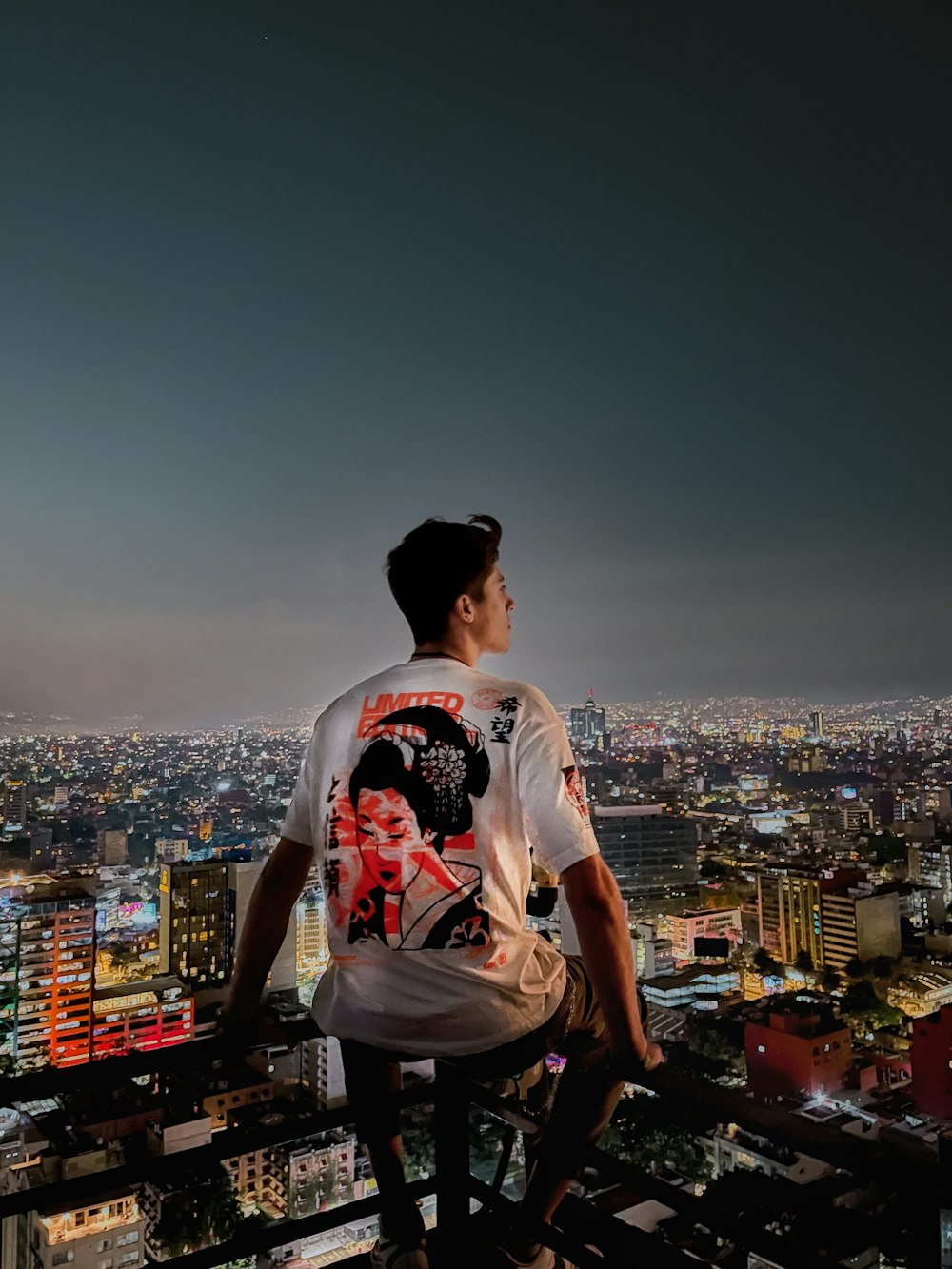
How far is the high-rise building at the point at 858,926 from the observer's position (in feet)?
31.2

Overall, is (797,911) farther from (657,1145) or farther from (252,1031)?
(252,1031)

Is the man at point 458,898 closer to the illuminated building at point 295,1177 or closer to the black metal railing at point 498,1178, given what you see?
the black metal railing at point 498,1178

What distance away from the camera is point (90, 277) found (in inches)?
198

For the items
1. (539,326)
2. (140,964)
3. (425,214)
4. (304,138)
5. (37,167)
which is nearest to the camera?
(37,167)

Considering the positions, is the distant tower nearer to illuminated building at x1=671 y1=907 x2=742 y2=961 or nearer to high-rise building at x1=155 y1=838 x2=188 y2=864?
high-rise building at x1=155 y1=838 x2=188 y2=864

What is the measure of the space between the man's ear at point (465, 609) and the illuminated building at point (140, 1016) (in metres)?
6.31

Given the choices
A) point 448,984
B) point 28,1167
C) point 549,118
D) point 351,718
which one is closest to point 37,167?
point 549,118

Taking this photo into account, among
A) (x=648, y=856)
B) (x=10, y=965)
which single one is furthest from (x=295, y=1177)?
(x=648, y=856)

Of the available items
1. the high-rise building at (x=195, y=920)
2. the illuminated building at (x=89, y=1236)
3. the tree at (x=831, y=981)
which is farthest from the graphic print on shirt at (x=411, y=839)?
the tree at (x=831, y=981)

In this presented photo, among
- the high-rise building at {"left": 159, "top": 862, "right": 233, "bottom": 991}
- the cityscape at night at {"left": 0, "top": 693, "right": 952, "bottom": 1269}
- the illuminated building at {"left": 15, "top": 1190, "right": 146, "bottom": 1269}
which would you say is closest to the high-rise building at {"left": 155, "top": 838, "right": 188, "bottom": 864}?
the cityscape at night at {"left": 0, "top": 693, "right": 952, "bottom": 1269}

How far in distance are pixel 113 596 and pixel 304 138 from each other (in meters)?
8.33

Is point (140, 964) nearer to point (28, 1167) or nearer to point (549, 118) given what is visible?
point (28, 1167)

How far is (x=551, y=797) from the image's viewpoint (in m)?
0.84

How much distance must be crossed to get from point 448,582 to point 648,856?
39.3ft
